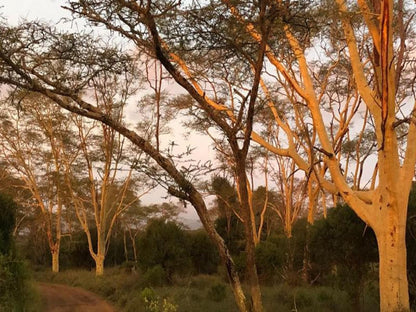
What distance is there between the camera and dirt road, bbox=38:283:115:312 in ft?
36.8

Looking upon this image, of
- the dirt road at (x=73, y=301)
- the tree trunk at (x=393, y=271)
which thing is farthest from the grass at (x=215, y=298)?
the tree trunk at (x=393, y=271)

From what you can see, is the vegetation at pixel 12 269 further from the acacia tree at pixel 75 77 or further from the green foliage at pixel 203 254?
the green foliage at pixel 203 254

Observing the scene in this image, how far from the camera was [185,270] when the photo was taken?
1631 centimetres

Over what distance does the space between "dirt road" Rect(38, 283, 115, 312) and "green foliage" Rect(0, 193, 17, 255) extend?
5281 millimetres

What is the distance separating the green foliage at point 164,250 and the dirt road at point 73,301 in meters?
2.36

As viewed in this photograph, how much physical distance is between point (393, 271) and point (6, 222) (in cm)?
593

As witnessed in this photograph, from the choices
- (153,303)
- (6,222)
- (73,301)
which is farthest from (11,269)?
(73,301)

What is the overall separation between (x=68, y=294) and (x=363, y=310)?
9685 mm

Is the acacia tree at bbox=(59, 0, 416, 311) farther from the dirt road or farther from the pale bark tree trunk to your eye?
the dirt road

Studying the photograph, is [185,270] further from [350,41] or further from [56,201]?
[350,41]

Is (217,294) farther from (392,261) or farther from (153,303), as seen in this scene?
(153,303)

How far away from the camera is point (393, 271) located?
6457mm

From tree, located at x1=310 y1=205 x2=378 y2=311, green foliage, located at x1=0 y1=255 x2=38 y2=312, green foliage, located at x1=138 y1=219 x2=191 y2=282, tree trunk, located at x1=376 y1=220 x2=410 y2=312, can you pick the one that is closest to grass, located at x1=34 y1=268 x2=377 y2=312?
tree, located at x1=310 y1=205 x2=378 y2=311

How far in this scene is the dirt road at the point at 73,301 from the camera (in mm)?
11227
